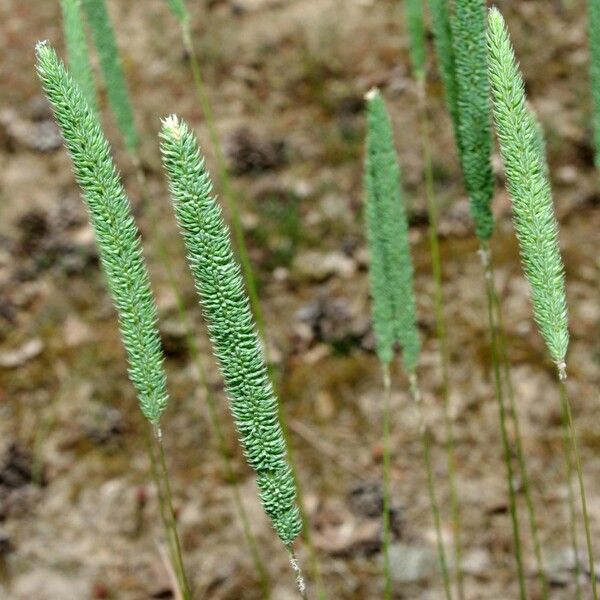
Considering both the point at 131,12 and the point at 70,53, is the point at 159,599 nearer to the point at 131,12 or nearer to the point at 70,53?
the point at 70,53

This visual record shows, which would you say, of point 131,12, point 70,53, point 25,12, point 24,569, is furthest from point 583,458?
point 25,12

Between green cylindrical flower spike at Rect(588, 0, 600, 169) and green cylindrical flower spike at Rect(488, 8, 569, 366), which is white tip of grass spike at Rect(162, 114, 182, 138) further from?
green cylindrical flower spike at Rect(588, 0, 600, 169)

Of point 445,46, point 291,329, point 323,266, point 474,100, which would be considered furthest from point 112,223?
point 323,266

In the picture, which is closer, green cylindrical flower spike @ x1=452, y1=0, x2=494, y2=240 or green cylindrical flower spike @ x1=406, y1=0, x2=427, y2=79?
green cylindrical flower spike @ x1=452, y1=0, x2=494, y2=240

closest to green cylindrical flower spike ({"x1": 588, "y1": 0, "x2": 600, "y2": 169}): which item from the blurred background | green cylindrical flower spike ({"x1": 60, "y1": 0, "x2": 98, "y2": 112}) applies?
green cylindrical flower spike ({"x1": 60, "y1": 0, "x2": 98, "y2": 112})

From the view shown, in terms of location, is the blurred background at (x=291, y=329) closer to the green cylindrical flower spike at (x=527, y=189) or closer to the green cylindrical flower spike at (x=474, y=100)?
the green cylindrical flower spike at (x=474, y=100)

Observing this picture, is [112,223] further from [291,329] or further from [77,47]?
[291,329]

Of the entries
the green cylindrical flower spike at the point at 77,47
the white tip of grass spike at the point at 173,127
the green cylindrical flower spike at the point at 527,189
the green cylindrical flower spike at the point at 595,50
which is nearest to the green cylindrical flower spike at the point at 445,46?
the green cylindrical flower spike at the point at 595,50
